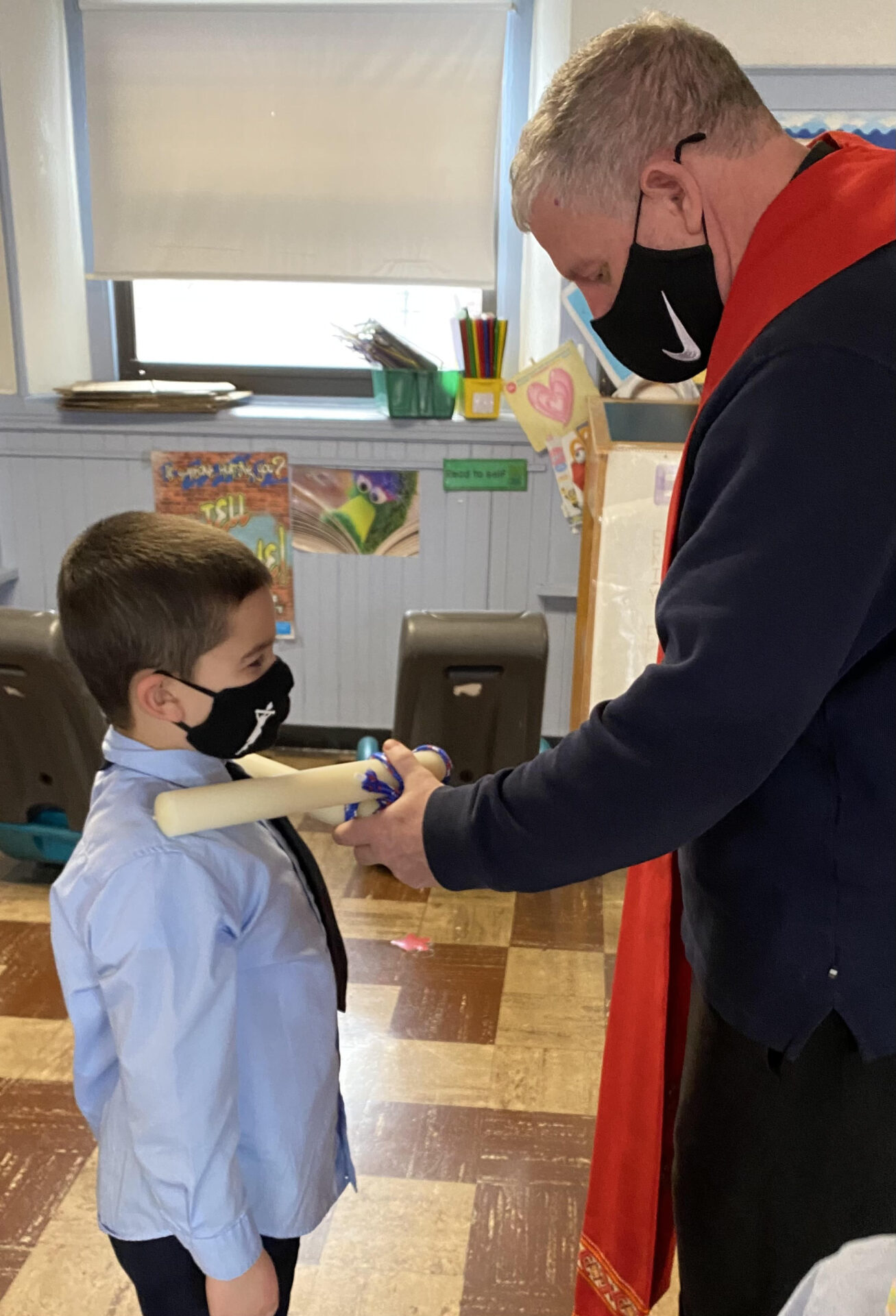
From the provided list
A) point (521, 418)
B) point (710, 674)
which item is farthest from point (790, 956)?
point (521, 418)

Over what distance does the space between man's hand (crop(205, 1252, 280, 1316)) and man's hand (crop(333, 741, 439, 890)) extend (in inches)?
15.5

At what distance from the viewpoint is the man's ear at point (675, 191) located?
96cm

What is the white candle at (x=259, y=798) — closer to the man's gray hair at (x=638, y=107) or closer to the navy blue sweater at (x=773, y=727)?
the navy blue sweater at (x=773, y=727)

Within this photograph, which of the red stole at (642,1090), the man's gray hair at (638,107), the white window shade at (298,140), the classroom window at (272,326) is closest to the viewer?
the man's gray hair at (638,107)

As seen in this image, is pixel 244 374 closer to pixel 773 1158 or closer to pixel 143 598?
pixel 143 598

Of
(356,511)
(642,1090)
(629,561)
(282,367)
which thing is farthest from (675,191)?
(282,367)

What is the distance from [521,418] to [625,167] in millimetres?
2339

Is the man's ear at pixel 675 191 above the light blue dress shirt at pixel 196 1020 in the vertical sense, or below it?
above

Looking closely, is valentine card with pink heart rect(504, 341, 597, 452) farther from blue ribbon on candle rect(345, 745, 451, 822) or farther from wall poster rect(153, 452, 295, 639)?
blue ribbon on candle rect(345, 745, 451, 822)

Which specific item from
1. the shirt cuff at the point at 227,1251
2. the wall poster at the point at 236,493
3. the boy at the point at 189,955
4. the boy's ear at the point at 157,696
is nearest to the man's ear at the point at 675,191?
the boy at the point at 189,955

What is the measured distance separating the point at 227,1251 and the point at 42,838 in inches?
77.2

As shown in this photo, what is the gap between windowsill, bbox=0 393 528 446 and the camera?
337 centimetres

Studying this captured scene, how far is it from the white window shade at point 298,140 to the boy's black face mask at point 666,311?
2.44 m

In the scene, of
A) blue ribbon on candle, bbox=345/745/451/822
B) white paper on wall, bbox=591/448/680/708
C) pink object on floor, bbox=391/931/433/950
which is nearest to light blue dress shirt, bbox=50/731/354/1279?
blue ribbon on candle, bbox=345/745/451/822
